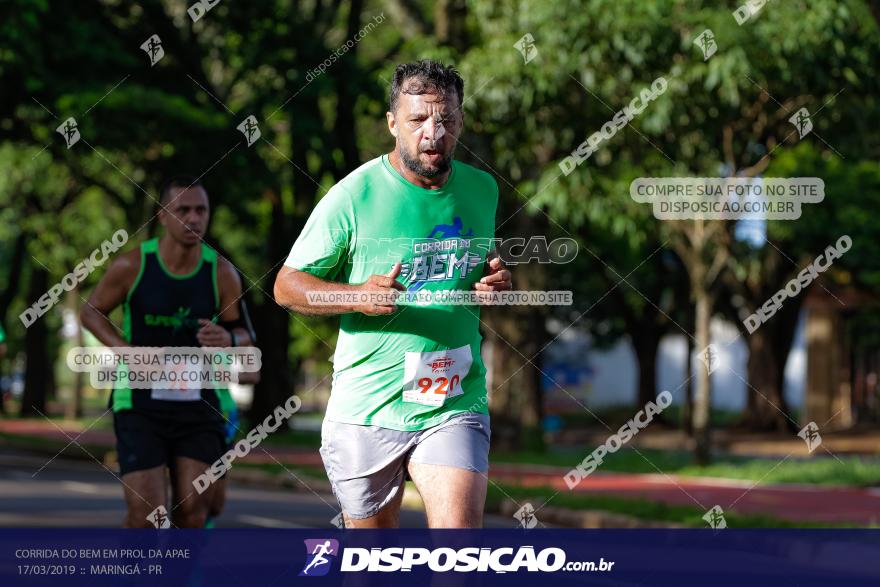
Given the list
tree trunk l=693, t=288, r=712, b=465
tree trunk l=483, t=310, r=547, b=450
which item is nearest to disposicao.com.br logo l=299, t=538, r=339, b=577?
tree trunk l=693, t=288, r=712, b=465

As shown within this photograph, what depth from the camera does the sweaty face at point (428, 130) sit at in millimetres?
4828

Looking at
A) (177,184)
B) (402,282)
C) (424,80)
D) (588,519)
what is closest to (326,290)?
(402,282)

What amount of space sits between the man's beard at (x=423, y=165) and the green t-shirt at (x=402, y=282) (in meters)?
0.06

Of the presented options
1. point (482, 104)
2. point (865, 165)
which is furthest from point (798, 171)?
point (482, 104)

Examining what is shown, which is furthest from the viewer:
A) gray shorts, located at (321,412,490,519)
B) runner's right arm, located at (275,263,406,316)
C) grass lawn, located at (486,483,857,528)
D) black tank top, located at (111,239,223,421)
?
grass lawn, located at (486,483,857,528)

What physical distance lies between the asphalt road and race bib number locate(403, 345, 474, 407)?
19.5ft

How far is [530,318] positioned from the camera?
23500 millimetres

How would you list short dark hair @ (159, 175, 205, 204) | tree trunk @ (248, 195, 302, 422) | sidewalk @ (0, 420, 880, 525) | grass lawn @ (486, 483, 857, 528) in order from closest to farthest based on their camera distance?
short dark hair @ (159, 175, 205, 204), grass lawn @ (486, 483, 857, 528), sidewalk @ (0, 420, 880, 525), tree trunk @ (248, 195, 302, 422)

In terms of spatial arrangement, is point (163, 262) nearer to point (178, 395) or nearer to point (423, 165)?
point (178, 395)

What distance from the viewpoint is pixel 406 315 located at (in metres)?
4.86

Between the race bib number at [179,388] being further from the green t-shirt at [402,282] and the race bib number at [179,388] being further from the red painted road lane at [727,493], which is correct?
the red painted road lane at [727,493]

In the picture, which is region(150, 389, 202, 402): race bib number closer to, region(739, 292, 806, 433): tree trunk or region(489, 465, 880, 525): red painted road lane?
region(489, 465, 880, 525): red painted road lane

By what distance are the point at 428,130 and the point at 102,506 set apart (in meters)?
10.9

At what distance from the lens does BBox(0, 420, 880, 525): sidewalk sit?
14.8m
